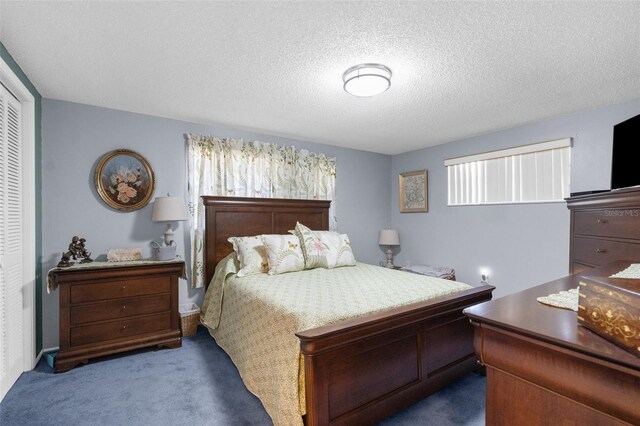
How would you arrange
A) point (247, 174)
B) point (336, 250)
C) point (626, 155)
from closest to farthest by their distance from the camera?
point (626, 155)
point (336, 250)
point (247, 174)

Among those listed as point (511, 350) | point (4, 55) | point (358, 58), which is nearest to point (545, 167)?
point (358, 58)

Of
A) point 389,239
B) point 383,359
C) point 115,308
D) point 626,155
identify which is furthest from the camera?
point 389,239

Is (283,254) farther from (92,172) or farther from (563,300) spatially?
(563,300)

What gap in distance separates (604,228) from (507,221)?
199 centimetres

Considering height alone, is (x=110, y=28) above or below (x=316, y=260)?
above

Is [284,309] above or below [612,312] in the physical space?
below

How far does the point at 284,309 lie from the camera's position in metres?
1.86

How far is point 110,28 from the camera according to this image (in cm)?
→ 176

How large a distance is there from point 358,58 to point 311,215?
2377 millimetres

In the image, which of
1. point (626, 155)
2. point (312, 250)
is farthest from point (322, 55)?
point (626, 155)

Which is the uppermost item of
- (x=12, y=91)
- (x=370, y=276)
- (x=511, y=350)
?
(x=12, y=91)

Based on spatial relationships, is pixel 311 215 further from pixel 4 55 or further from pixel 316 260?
pixel 4 55

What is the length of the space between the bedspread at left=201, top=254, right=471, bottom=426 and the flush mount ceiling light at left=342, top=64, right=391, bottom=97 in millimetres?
1551

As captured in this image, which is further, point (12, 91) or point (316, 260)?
point (316, 260)
